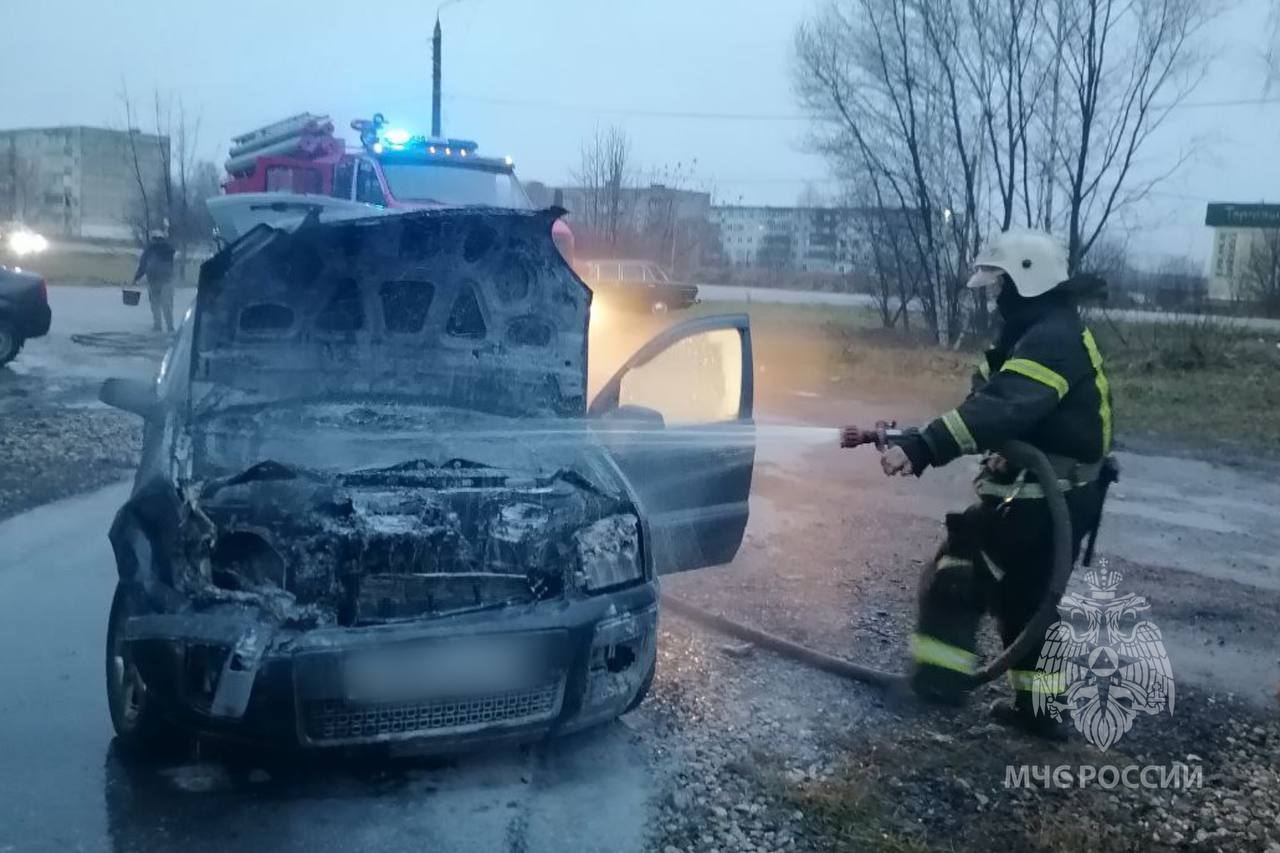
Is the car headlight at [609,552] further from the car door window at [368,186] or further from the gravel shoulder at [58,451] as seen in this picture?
the car door window at [368,186]

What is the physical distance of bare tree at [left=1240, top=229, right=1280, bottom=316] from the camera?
31.3 meters

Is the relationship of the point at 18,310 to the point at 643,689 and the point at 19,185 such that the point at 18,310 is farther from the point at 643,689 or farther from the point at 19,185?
the point at 19,185

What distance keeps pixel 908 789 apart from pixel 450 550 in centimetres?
177

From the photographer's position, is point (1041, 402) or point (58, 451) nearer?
point (1041, 402)

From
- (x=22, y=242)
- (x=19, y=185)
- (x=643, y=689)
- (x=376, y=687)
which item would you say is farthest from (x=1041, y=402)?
(x=19, y=185)

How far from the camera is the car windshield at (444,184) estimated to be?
41.5 feet

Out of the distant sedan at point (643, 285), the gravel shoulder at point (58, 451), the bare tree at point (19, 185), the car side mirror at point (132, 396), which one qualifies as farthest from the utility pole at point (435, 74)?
the bare tree at point (19, 185)

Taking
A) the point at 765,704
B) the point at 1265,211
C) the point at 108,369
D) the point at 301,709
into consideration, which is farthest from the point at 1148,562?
the point at 1265,211

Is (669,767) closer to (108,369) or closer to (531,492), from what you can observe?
(531,492)

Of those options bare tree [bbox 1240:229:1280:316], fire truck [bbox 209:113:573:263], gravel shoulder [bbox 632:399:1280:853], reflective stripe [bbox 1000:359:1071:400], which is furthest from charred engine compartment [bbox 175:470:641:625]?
bare tree [bbox 1240:229:1280:316]

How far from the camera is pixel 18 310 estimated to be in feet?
46.5

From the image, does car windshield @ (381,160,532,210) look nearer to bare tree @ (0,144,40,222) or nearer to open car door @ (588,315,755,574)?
open car door @ (588,315,755,574)

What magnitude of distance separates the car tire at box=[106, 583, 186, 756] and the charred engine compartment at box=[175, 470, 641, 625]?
47cm

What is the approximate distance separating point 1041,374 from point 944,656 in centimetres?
121
